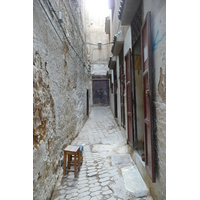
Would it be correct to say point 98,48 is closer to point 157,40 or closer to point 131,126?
point 131,126

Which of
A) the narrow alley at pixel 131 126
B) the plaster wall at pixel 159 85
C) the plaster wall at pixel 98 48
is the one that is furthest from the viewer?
the plaster wall at pixel 98 48

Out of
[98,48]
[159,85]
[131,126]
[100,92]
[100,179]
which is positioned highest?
[98,48]

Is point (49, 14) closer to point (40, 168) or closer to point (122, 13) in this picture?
point (122, 13)

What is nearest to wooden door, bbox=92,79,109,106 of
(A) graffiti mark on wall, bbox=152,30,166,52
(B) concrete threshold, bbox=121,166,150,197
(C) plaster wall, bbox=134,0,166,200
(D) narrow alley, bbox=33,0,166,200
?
(D) narrow alley, bbox=33,0,166,200

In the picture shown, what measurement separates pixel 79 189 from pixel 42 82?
1.90m

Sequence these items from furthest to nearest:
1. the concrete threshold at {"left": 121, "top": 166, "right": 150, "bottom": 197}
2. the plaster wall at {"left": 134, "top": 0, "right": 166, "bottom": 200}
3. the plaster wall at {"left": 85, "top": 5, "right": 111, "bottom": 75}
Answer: the plaster wall at {"left": 85, "top": 5, "right": 111, "bottom": 75}
the concrete threshold at {"left": 121, "top": 166, "right": 150, "bottom": 197}
the plaster wall at {"left": 134, "top": 0, "right": 166, "bottom": 200}

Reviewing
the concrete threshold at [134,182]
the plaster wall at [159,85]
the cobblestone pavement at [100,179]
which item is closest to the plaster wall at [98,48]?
the cobblestone pavement at [100,179]

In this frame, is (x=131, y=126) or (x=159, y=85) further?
(x=131, y=126)

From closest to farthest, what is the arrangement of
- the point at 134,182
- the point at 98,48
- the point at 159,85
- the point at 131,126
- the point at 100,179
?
the point at 159,85
the point at 134,182
the point at 100,179
the point at 131,126
the point at 98,48

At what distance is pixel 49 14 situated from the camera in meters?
2.57

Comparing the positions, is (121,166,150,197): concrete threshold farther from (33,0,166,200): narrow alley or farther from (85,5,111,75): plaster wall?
(85,5,111,75): plaster wall

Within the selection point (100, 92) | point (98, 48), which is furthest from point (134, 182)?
point (98, 48)

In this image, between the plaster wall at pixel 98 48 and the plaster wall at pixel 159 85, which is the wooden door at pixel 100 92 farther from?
the plaster wall at pixel 159 85

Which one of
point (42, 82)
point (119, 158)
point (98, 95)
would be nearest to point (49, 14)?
point (42, 82)
